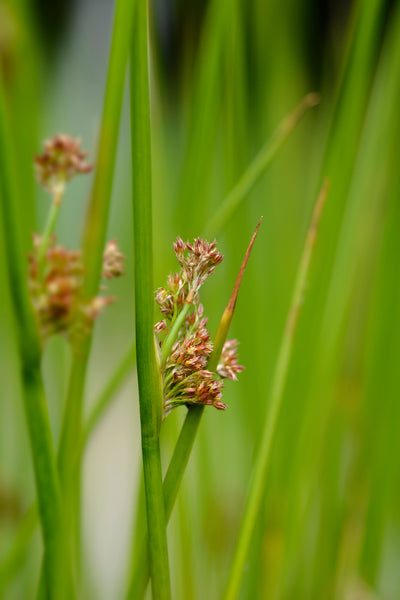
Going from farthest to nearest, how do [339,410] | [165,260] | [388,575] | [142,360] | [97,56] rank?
[97,56] → [388,575] → [339,410] → [165,260] → [142,360]

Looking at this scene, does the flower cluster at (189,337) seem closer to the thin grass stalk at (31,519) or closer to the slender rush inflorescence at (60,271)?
the slender rush inflorescence at (60,271)

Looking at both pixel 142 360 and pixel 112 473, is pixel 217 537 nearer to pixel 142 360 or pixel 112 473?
pixel 142 360

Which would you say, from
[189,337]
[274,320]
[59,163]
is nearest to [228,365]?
[189,337]

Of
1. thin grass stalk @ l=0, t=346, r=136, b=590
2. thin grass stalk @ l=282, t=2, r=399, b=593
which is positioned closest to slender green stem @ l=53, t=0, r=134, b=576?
thin grass stalk @ l=0, t=346, r=136, b=590

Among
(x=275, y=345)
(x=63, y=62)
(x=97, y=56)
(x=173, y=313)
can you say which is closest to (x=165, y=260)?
(x=275, y=345)

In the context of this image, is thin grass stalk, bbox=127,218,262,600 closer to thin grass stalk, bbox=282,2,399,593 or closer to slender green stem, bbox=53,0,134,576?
slender green stem, bbox=53,0,134,576

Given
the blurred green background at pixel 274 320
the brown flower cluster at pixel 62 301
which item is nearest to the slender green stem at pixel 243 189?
the blurred green background at pixel 274 320
